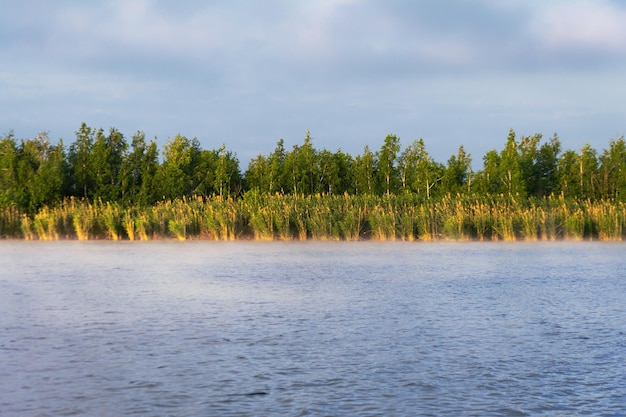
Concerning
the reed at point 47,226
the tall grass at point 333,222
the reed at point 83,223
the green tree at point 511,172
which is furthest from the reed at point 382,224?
the green tree at point 511,172

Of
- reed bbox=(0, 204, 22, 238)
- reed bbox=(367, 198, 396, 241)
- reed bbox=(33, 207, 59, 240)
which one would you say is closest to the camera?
reed bbox=(367, 198, 396, 241)

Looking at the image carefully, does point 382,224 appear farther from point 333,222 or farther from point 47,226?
point 47,226

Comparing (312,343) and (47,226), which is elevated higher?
(47,226)

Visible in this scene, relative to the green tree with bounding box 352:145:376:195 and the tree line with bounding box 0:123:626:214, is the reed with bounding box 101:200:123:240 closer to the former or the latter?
the tree line with bounding box 0:123:626:214

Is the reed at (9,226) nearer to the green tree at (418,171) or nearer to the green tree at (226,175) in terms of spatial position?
the green tree at (226,175)

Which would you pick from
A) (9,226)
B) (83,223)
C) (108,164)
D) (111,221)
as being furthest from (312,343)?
(108,164)

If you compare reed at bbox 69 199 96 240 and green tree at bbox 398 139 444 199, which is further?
green tree at bbox 398 139 444 199

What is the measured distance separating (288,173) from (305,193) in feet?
4.81

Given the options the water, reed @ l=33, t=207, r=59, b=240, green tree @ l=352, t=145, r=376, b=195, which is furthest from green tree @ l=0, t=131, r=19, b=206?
the water

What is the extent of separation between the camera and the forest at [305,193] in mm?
26797

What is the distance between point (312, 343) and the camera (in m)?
6.86

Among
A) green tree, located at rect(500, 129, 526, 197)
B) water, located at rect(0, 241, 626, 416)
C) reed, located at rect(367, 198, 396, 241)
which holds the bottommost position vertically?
water, located at rect(0, 241, 626, 416)

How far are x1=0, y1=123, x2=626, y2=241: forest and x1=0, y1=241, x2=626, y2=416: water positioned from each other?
13042 mm

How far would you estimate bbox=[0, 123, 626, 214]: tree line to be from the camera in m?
39.1
